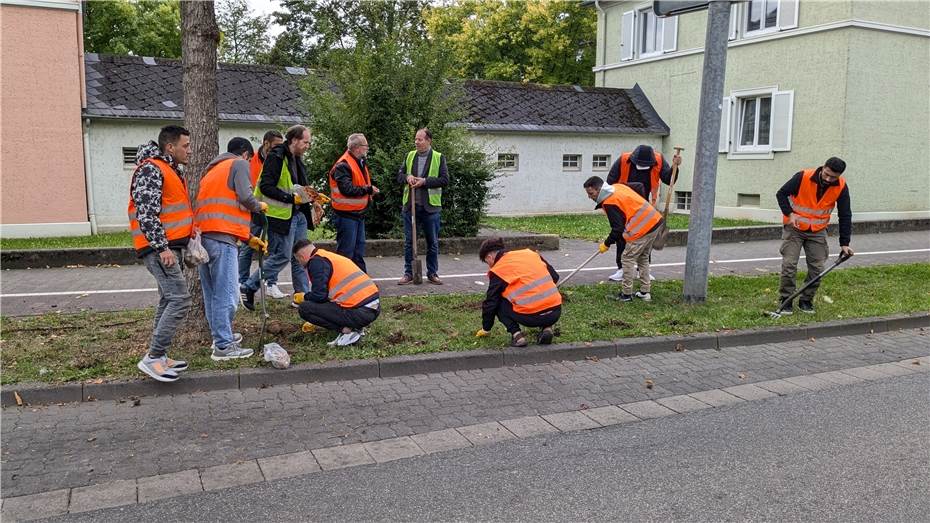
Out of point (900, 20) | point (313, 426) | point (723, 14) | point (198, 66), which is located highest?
point (900, 20)

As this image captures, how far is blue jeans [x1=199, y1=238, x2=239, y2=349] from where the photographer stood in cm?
589

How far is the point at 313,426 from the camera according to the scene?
4914 mm

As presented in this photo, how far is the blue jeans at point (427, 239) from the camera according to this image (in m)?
9.62

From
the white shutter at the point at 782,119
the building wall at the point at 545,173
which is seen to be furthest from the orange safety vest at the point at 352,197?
the white shutter at the point at 782,119

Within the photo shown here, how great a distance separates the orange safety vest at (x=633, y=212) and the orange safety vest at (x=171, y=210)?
15.5 feet

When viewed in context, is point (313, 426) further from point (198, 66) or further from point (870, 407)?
point (870, 407)

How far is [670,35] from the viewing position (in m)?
22.7

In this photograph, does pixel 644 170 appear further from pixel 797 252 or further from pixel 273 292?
pixel 273 292

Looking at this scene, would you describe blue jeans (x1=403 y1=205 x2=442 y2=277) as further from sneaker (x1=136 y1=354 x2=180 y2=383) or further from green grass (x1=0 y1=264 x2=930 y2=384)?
sneaker (x1=136 y1=354 x2=180 y2=383)

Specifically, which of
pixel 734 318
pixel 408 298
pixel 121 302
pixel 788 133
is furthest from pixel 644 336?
pixel 788 133

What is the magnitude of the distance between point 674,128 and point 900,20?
6549 mm

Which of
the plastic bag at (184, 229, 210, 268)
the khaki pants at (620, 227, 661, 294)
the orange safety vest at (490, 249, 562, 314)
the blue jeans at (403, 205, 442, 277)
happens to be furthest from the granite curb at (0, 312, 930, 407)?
the blue jeans at (403, 205, 442, 277)

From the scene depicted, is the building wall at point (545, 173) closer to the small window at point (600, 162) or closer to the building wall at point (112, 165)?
the small window at point (600, 162)

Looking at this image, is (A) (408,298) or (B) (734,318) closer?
(B) (734,318)
